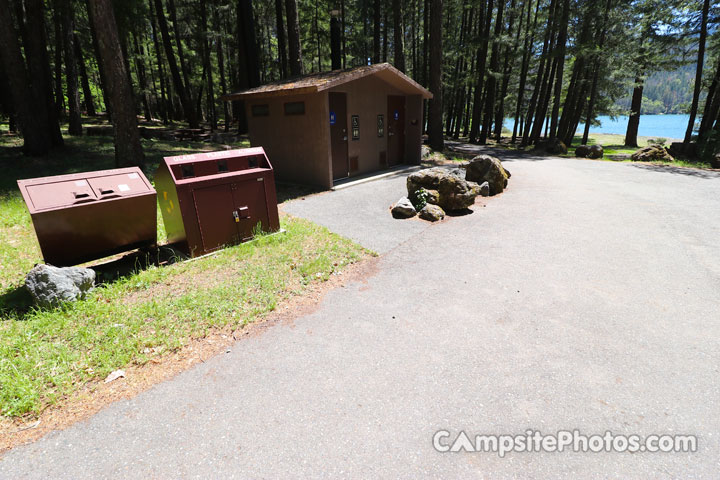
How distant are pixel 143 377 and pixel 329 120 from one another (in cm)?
809

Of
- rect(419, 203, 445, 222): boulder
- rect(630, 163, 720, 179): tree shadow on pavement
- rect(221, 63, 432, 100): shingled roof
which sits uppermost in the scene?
rect(221, 63, 432, 100): shingled roof

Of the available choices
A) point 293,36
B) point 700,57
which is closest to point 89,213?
point 293,36

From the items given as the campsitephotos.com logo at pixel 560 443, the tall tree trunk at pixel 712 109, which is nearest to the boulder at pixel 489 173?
the campsitephotos.com logo at pixel 560 443

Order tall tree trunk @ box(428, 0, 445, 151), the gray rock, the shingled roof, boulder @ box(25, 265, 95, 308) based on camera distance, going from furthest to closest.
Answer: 1. tall tree trunk @ box(428, 0, 445, 151)
2. the gray rock
3. the shingled roof
4. boulder @ box(25, 265, 95, 308)

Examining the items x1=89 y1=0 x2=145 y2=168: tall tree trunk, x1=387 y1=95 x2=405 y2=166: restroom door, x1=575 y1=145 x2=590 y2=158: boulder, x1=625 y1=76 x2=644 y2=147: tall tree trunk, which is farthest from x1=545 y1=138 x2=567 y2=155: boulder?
x1=89 y1=0 x2=145 y2=168: tall tree trunk

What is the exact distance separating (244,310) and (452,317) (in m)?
2.50

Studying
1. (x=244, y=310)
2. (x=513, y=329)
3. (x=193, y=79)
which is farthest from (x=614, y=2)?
(x=193, y=79)

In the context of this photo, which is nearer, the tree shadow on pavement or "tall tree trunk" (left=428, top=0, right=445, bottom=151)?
the tree shadow on pavement

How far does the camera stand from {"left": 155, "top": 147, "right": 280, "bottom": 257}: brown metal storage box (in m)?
5.26

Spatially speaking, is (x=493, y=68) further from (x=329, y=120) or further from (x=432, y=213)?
(x=432, y=213)

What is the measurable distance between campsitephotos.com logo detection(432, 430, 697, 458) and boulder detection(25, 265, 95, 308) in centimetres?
438

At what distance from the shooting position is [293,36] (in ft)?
51.1

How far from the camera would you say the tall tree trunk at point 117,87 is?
9.22m

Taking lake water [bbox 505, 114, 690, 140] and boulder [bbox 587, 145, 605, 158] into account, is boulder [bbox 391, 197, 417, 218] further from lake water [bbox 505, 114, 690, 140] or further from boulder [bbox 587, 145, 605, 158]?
lake water [bbox 505, 114, 690, 140]
